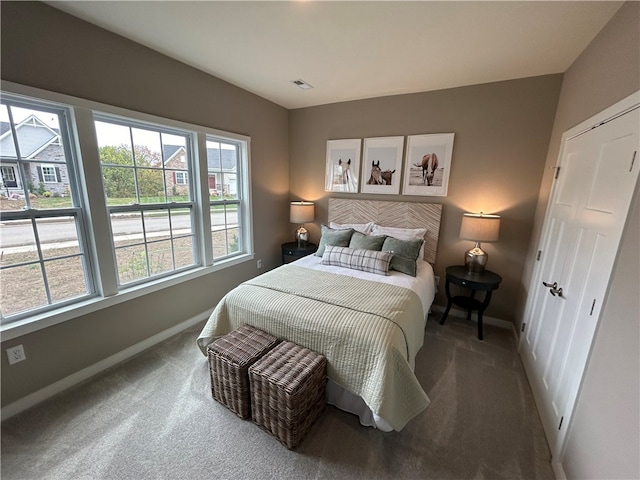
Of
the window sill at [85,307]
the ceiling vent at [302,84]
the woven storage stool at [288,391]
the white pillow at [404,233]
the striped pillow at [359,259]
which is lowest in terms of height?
the woven storage stool at [288,391]

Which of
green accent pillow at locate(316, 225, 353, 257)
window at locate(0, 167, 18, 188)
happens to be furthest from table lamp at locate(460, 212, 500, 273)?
window at locate(0, 167, 18, 188)

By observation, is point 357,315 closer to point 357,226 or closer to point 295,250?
point 357,226

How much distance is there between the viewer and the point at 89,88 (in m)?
1.81

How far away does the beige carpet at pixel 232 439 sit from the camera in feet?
4.53

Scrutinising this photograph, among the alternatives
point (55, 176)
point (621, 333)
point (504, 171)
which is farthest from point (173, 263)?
point (504, 171)

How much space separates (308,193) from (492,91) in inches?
94.5

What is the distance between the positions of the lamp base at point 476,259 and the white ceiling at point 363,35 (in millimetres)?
1710

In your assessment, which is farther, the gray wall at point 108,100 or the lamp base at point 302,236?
the lamp base at point 302,236

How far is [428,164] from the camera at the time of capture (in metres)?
2.98

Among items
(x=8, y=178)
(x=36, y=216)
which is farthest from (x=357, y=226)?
(x=8, y=178)

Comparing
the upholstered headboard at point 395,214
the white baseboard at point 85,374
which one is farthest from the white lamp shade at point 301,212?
the white baseboard at point 85,374

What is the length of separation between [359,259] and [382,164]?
1344 mm

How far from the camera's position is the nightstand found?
250 centimetres

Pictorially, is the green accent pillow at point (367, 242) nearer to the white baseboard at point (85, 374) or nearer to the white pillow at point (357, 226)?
the white pillow at point (357, 226)
